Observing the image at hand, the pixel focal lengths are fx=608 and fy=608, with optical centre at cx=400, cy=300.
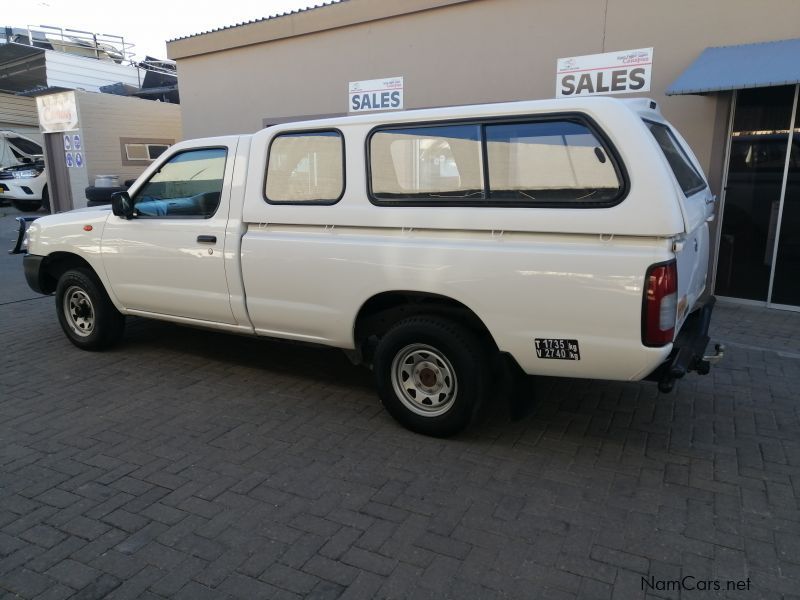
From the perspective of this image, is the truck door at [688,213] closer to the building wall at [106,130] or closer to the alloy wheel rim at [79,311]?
the alloy wheel rim at [79,311]

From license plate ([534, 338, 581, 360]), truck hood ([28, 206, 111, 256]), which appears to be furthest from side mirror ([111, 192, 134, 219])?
license plate ([534, 338, 581, 360])

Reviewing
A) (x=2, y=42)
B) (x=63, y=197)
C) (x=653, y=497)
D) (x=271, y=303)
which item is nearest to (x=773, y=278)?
(x=653, y=497)

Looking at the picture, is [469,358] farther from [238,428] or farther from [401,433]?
[238,428]

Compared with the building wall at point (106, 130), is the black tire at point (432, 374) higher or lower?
lower

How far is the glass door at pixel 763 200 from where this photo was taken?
691cm

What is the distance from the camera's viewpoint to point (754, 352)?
18.6 ft

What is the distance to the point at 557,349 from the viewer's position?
338cm

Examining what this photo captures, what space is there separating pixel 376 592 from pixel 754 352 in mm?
4665

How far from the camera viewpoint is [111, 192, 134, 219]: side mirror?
490 centimetres

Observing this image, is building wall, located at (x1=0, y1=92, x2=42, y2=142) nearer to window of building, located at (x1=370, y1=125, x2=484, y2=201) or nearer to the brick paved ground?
the brick paved ground

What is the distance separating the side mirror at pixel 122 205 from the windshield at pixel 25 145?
17.8 meters

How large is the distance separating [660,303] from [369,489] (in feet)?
5.97

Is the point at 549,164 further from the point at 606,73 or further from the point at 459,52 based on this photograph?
the point at 459,52

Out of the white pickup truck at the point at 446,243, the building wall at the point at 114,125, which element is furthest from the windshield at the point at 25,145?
the white pickup truck at the point at 446,243
